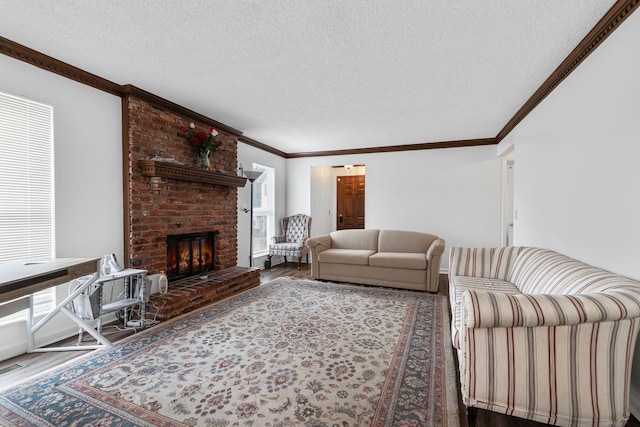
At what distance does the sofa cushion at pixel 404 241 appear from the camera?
5021mm

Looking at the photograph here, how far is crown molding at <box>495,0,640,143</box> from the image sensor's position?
6.03ft

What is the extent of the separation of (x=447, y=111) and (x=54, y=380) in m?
4.74

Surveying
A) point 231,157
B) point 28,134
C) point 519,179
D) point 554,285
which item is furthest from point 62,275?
point 519,179

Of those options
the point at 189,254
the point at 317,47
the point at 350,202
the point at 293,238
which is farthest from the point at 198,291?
the point at 350,202

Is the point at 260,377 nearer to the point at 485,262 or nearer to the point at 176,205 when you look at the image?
the point at 176,205

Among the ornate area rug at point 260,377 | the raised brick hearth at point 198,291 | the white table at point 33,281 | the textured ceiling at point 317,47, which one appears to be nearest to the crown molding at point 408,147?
the textured ceiling at point 317,47

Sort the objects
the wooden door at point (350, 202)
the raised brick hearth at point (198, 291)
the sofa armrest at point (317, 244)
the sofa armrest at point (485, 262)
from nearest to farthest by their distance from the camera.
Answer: the raised brick hearth at point (198, 291) < the sofa armrest at point (485, 262) < the sofa armrest at point (317, 244) < the wooden door at point (350, 202)

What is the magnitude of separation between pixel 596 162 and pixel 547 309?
1.42 metres

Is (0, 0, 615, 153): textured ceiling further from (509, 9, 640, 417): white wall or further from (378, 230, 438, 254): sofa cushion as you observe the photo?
(378, 230, 438, 254): sofa cushion

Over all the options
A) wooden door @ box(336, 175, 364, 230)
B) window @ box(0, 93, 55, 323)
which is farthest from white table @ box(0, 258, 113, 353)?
wooden door @ box(336, 175, 364, 230)

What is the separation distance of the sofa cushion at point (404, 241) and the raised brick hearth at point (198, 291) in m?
2.29

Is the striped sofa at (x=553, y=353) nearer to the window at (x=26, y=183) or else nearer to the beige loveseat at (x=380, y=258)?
the beige loveseat at (x=380, y=258)

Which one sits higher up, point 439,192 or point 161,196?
point 439,192

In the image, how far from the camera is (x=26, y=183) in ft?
8.29
